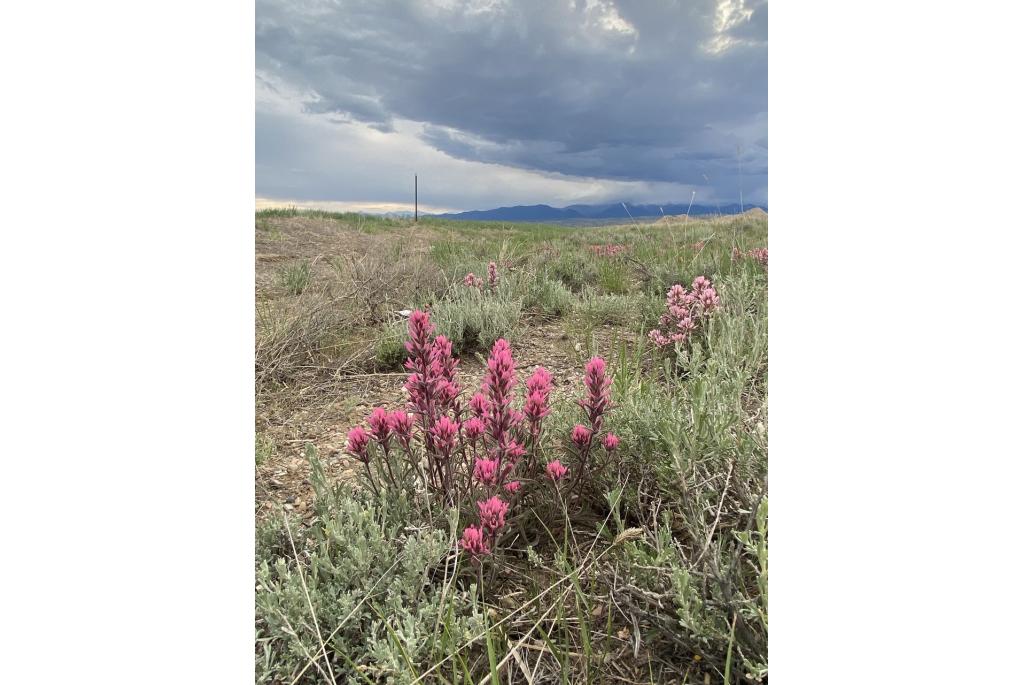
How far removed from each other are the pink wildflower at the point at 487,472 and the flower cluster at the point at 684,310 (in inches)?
35.6

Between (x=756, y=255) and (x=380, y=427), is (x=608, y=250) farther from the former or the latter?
(x=380, y=427)

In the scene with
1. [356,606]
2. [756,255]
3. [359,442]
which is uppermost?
[756,255]

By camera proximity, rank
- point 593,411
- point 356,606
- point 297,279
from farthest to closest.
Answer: point 297,279 → point 593,411 → point 356,606

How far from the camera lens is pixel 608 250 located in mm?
2350

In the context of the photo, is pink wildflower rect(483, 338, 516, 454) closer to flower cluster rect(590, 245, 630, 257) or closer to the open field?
the open field

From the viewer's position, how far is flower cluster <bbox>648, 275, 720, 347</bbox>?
1656mm

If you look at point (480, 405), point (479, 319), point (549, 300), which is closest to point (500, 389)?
point (480, 405)

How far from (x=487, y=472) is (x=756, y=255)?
5.93ft

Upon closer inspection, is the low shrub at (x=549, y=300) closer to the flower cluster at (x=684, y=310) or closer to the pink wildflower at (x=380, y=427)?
the flower cluster at (x=684, y=310)

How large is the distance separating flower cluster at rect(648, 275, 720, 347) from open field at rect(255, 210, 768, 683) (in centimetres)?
2

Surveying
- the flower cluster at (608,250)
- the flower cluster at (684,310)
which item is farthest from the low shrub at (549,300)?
the flower cluster at (608,250)

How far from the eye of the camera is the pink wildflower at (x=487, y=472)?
887mm
